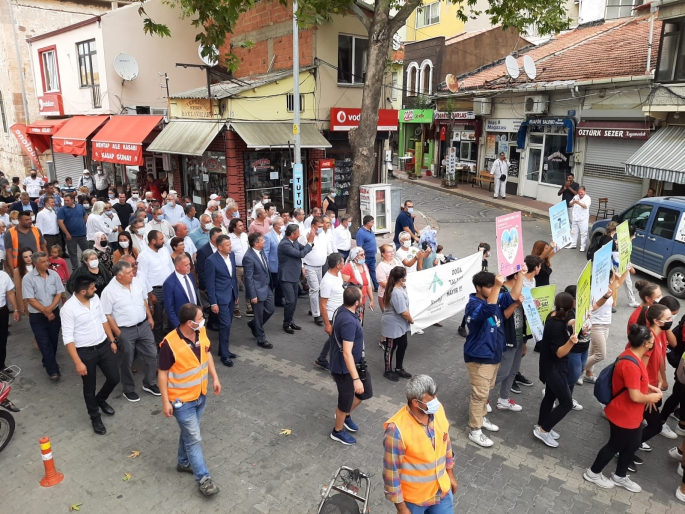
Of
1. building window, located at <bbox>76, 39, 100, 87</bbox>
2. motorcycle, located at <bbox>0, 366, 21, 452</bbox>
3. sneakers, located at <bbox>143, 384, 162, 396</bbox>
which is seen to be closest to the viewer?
motorcycle, located at <bbox>0, 366, 21, 452</bbox>

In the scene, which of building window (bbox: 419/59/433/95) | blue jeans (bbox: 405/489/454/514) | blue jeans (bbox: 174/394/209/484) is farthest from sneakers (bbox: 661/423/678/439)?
building window (bbox: 419/59/433/95)

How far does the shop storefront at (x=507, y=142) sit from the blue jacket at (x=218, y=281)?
1775 centimetres

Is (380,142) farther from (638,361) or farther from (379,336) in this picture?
(638,361)

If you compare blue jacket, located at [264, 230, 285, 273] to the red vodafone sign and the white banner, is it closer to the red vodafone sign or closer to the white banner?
the white banner

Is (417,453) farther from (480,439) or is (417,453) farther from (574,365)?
(574,365)

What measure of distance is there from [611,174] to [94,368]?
57.5 ft

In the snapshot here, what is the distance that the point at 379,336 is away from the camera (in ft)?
28.3

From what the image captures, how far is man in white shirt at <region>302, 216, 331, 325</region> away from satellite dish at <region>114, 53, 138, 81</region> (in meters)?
13.7

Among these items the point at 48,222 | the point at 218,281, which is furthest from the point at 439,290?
the point at 48,222

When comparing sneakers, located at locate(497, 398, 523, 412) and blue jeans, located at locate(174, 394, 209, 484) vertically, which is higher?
blue jeans, located at locate(174, 394, 209, 484)

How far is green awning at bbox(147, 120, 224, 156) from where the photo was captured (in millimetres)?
14398

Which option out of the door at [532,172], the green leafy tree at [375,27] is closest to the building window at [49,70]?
the green leafy tree at [375,27]

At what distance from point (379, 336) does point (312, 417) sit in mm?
2788

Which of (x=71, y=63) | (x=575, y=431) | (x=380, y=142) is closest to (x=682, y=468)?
(x=575, y=431)
